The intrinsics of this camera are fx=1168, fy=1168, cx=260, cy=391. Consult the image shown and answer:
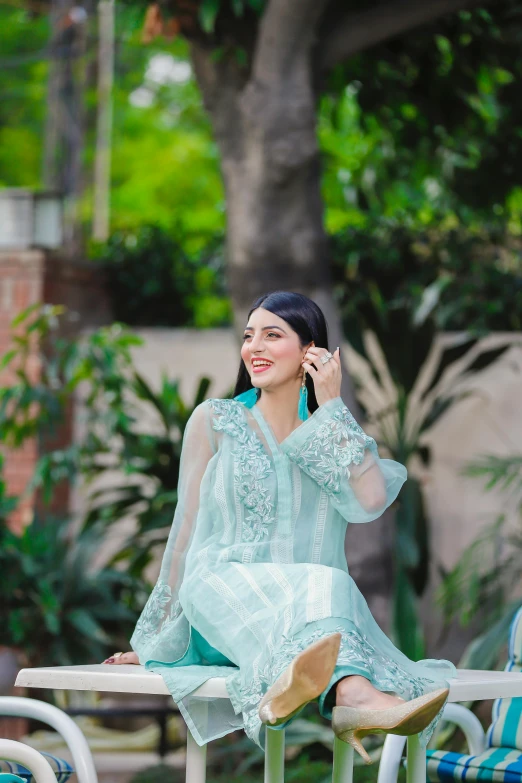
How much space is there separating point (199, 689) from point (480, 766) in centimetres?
113

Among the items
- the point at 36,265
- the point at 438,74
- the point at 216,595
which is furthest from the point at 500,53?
the point at 216,595

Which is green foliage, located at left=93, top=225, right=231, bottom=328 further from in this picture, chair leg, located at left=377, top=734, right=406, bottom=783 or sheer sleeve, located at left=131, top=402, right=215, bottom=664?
chair leg, located at left=377, top=734, right=406, bottom=783

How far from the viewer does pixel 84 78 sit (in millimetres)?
8938

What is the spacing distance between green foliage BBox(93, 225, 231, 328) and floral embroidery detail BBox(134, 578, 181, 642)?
15.1 feet

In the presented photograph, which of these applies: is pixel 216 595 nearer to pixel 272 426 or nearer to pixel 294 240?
pixel 272 426

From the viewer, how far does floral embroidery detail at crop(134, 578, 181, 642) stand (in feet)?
9.72

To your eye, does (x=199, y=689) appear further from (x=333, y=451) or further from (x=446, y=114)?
(x=446, y=114)

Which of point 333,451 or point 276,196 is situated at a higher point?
point 276,196

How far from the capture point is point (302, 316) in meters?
3.06

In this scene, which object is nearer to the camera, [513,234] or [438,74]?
[438,74]

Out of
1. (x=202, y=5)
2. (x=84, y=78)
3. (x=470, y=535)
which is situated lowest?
(x=470, y=535)

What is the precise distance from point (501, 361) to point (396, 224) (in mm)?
1150

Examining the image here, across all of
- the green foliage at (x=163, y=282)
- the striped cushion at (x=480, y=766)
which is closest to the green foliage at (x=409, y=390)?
the green foliage at (x=163, y=282)

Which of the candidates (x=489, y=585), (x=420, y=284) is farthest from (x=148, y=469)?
(x=420, y=284)
